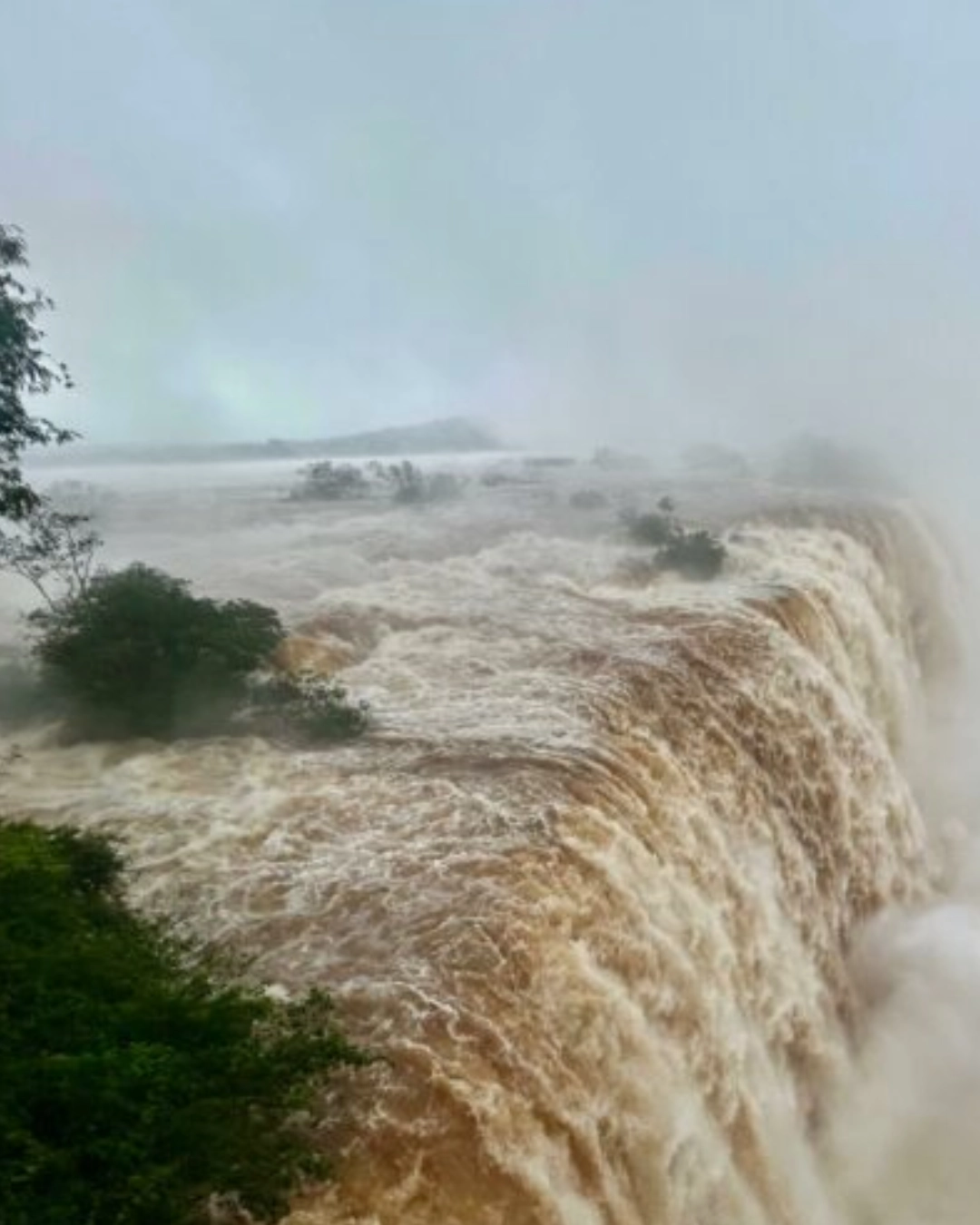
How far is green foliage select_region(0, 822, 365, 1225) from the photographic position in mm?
4430

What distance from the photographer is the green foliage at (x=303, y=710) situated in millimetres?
10031

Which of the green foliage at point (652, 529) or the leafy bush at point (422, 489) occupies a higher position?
the leafy bush at point (422, 489)

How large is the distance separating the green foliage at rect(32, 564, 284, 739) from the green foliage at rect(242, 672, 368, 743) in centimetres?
25

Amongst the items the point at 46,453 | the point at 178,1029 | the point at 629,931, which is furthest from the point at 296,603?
the point at 46,453

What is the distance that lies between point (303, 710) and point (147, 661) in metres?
1.74

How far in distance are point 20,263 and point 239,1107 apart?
23.1 ft

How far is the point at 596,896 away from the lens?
285 inches

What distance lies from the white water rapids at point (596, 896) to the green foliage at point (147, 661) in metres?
0.52

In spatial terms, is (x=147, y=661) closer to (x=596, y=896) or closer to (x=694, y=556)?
(x=596, y=896)

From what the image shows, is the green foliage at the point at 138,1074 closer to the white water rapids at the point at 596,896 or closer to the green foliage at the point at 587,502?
the white water rapids at the point at 596,896

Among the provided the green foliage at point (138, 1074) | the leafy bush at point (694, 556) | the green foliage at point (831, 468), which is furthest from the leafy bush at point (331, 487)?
the green foliage at point (138, 1074)

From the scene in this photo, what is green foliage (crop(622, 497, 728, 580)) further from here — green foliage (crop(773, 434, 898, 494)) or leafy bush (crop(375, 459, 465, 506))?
green foliage (crop(773, 434, 898, 494))

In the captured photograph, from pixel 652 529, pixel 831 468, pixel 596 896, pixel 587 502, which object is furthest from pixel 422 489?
pixel 596 896

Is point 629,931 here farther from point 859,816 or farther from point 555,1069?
point 859,816
